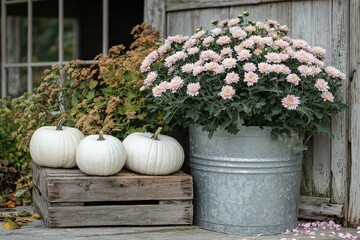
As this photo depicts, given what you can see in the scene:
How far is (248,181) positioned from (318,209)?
0.60 metres

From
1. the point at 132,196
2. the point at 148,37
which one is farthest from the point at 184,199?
the point at 148,37

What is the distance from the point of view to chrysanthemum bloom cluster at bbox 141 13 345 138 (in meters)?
3.22

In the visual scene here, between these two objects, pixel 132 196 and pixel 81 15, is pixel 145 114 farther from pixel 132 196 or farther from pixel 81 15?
pixel 81 15

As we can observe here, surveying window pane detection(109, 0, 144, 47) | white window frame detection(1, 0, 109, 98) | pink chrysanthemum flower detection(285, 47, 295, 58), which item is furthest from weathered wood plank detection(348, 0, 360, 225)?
window pane detection(109, 0, 144, 47)

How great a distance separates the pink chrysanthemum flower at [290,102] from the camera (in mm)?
3176

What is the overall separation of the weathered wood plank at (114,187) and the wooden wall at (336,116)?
780 millimetres

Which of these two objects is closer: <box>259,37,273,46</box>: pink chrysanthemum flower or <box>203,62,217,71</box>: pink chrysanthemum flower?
<box>203,62,217,71</box>: pink chrysanthemum flower

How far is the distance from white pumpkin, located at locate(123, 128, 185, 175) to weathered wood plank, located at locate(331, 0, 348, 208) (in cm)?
87

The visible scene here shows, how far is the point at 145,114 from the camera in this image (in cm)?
381

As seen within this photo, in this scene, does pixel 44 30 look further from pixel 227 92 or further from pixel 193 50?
pixel 227 92

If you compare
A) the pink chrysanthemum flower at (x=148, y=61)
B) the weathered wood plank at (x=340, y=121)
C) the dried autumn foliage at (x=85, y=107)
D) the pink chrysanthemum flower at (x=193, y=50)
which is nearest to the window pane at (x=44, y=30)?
the dried autumn foliage at (x=85, y=107)

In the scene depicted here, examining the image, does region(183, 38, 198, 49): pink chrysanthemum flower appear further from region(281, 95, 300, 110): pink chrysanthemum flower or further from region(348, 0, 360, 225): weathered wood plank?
region(348, 0, 360, 225): weathered wood plank

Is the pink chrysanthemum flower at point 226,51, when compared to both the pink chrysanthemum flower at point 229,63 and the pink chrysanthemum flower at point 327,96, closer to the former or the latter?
the pink chrysanthemum flower at point 229,63

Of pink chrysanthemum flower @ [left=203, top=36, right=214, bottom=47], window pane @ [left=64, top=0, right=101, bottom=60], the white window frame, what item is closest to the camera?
pink chrysanthemum flower @ [left=203, top=36, right=214, bottom=47]
